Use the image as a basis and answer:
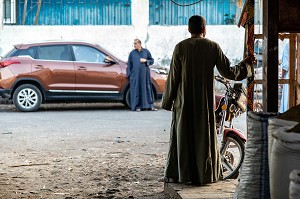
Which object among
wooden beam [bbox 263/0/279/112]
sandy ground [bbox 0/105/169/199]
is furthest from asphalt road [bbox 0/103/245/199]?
wooden beam [bbox 263/0/279/112]

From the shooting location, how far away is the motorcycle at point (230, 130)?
7.60m

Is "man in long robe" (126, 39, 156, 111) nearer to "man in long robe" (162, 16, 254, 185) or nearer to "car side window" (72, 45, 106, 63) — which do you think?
"car side window" (72, 45, 106, 63)

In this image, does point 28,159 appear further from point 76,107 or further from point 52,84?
point 76,107

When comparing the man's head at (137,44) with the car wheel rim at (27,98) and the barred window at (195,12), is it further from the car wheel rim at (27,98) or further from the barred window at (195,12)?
the barred window at (195,12)

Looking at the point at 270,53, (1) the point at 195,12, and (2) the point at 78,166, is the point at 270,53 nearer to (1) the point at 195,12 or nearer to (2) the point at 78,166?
(2) the point at 78,166

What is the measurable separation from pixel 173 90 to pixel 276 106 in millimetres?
1859

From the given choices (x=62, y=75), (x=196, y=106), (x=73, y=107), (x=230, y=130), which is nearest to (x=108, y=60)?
(x=62, y=75)

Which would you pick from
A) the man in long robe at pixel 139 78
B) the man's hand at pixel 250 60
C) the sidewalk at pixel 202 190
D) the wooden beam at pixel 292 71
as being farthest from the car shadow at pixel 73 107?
the man's hand at pixel 250 60

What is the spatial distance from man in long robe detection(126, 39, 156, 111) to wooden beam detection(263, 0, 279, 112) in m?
12.5

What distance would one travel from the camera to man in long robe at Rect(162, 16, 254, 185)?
6.66 meters

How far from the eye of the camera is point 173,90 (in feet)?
22.3

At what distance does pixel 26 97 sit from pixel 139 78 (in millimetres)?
2979

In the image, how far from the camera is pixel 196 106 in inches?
262

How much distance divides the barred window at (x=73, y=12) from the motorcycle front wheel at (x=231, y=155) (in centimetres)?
1449
